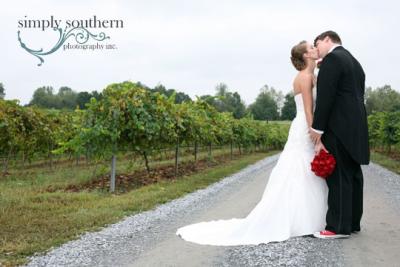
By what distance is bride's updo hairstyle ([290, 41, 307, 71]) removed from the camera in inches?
197

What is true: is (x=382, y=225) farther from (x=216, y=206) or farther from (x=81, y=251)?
(x=81, y=251)

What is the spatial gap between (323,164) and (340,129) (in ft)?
1.42

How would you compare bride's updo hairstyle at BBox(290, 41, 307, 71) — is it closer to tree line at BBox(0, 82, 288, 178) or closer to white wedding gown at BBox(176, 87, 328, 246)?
white wedding gown at BBox(176, 87, 328, 246)

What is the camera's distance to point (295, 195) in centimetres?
491

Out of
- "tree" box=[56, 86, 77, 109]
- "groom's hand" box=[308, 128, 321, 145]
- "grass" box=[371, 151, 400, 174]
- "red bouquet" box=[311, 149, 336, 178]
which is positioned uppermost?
"tree" box=[56, 86, 77, 109]

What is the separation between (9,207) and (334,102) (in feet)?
17.6

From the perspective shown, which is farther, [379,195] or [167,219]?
[379,195]

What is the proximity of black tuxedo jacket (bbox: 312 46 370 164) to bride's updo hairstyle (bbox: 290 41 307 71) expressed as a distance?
0.32m

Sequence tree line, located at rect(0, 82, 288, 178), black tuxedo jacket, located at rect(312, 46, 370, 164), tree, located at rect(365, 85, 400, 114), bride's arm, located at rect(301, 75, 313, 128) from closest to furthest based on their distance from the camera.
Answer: black tuxedo jacket, located at rect(312, 46, 370, 164) → bride's arm, located at rect(301, 75, 313, 128) → tree line, located at rect(0, 82, 288, 178) → tree, located at rect(365, 85, 400, 114)

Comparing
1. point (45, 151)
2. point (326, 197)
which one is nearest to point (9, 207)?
point (326, 197)

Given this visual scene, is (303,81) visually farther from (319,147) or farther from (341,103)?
(319,147)

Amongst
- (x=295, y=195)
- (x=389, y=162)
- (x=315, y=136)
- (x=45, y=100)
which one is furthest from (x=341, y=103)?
(x=45, y=100)

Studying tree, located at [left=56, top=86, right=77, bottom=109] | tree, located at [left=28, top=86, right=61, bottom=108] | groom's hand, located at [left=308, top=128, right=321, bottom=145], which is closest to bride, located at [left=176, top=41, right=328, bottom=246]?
groom's hand, located at [left=308, top=128, right=321, bottom=145]

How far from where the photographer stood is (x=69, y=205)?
7320 millimetres
